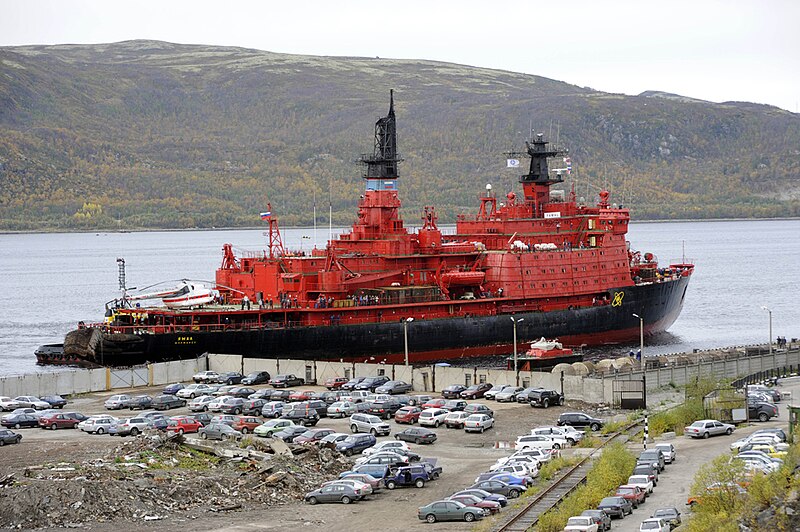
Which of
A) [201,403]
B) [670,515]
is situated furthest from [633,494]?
[201,403]

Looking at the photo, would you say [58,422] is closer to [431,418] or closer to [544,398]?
[431,418]

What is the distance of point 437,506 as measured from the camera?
3481 centimetres

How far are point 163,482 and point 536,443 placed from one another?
13.4 m

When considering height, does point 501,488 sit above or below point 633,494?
below

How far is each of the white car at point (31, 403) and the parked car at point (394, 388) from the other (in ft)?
48.1

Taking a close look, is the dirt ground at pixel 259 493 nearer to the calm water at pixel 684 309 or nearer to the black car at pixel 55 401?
the black car at pixel 55 401

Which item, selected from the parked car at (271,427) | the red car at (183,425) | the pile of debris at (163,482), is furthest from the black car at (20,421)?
the parked car at (271,427)

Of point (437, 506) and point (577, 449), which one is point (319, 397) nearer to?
point (577, 449)

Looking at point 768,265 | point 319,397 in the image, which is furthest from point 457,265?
point 768,265

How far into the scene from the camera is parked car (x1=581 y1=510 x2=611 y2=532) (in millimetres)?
31766

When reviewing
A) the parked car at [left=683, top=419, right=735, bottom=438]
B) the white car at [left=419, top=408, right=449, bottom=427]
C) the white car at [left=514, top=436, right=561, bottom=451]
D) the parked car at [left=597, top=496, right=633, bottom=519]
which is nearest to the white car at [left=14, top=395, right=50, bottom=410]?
the white car at [left=419, top=408, right=449, bottom=427]

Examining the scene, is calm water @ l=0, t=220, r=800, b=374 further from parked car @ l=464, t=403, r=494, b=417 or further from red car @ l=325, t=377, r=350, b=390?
parked car @ l=464, t=403, r=494, b=417

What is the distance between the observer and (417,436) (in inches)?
1813

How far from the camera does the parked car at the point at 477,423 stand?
48.6 metres
